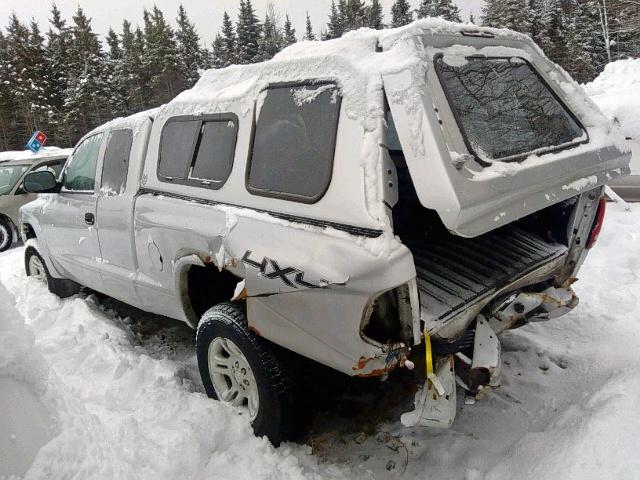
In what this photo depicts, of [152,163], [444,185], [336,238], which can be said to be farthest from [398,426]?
[152,163]

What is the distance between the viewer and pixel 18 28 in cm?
4325

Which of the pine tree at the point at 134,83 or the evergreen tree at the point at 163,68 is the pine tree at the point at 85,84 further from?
the evergreen tree at the point at 163,68

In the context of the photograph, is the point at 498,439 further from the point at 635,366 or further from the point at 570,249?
the point at 570,249

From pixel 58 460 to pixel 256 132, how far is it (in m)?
1.74

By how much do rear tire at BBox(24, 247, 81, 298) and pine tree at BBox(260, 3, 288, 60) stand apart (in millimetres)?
48161

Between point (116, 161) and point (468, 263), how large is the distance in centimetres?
278

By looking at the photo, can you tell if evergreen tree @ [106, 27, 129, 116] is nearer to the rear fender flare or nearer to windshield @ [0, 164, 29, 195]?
windshield @ [0, 164, 29, 195]

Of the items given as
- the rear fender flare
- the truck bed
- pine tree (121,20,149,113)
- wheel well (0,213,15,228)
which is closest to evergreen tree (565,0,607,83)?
pine tree (121,20,149,113)

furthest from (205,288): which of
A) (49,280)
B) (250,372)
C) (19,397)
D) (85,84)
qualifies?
(85,84)

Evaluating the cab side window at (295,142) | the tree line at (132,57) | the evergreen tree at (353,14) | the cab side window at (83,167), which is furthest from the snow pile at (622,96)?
the evergreen tree at (353,14)

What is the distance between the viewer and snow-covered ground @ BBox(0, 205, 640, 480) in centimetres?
185

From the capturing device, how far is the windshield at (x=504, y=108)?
224cm

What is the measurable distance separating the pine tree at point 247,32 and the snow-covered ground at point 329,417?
5110cm

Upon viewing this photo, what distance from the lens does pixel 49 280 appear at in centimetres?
528
